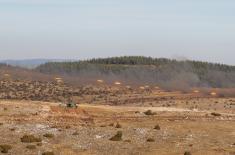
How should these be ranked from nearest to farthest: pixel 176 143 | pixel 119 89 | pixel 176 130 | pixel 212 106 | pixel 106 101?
pixel 176 143 → pixel 176 130 → pixel 212 106 → pixel 106 101 → pixel 119 89

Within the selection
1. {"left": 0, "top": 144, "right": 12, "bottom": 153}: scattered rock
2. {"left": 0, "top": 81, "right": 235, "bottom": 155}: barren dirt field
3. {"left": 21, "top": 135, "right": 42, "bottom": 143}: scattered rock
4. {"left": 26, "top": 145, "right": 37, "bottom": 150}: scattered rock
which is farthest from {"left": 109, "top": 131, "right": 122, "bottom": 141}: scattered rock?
{"left": 0, "top": 144, "right": 12, "bottom": 153}: scattered rock

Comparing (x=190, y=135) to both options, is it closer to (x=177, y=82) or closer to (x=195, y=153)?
(x=195, y=153)

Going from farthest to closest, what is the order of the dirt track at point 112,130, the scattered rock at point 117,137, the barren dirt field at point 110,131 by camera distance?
the scattered rock at point 117,137 → the dirt track at point 112,130 → the barren dirt field at point 110,131

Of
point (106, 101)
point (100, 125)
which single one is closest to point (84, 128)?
point (100, 125)

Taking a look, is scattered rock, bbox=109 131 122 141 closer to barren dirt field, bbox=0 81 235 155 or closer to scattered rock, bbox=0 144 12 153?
barren dirt field, bbox=0 81 235 155

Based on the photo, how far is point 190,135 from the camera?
175ft

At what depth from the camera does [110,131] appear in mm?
54562

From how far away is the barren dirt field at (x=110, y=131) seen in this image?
45438 mm

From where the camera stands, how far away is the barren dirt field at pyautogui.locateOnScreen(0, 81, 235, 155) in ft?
149

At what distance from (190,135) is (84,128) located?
35.5 feet

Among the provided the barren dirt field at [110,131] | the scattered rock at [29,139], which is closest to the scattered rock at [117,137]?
the barren dirt field at [110,131]

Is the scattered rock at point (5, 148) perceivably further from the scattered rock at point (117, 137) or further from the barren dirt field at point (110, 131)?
the scattered rock at point (117, 137)

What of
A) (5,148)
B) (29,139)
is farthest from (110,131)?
(5,148)

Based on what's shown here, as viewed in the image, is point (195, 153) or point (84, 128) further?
point (84, 128)
